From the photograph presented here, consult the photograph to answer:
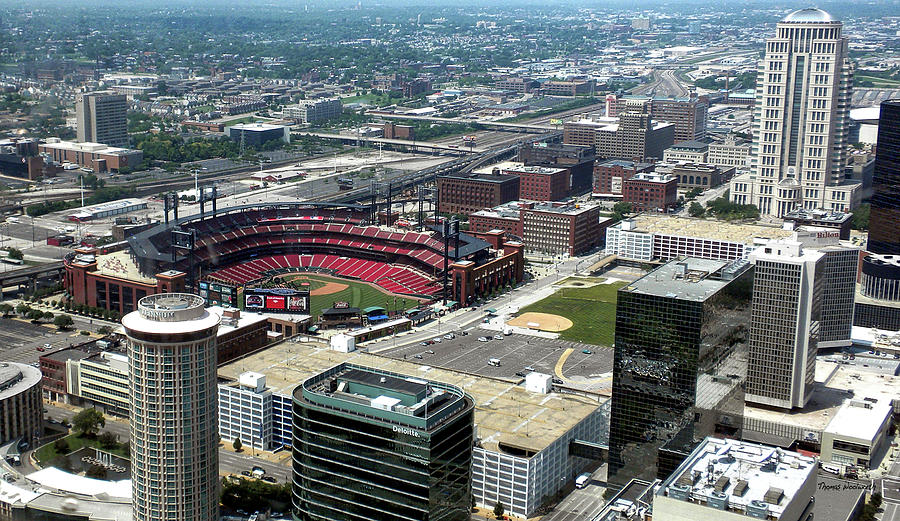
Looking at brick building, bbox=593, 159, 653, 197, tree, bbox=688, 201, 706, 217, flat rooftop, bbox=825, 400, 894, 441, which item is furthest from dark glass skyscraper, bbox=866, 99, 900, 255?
brick building, bbox=593, 159, 653, 197

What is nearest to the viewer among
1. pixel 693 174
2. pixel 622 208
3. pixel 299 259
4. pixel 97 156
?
pixel 299 259

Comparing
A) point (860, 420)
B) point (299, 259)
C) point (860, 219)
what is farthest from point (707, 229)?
point (860, 420)

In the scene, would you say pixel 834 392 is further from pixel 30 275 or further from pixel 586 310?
pixel 30 275

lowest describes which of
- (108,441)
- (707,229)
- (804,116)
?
(108,441)

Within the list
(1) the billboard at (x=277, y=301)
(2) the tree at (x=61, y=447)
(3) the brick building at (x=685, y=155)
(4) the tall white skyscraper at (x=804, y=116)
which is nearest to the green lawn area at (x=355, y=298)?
(1) the billboard at (x=277, y=301)

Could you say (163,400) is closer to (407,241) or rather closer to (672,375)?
(672,375)

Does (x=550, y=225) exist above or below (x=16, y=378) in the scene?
above

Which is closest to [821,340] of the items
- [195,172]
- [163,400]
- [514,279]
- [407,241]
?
[514,279]
